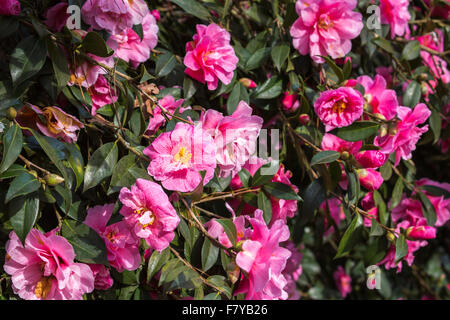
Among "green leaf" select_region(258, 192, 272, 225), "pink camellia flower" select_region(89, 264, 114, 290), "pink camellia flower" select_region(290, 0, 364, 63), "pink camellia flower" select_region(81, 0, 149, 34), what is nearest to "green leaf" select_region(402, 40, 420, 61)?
"pink camellia flower" select_region(290, 0, 364, 63)

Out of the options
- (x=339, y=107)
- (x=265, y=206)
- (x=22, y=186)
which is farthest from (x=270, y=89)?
(x=22, y=186)

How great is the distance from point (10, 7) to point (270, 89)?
561 millimetres

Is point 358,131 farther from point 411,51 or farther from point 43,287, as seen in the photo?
point 43,287

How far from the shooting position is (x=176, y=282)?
33.6 inches

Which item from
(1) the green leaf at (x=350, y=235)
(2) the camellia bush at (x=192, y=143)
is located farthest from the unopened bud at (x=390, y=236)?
(1) the green leaf at (x=350, y=235)

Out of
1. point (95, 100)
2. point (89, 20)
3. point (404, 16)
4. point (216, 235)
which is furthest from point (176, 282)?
point (404, 16)

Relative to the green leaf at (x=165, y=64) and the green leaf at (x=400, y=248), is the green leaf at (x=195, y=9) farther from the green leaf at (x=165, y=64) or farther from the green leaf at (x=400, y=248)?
the green leaf at (x=400, y=248)

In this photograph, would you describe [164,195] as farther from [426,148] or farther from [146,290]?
[426,148]

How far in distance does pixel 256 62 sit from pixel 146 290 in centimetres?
57

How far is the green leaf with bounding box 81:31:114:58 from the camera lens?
2.75 ft

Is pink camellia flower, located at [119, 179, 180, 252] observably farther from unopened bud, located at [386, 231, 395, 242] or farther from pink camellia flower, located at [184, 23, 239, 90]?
unopened bud, located at [386, 231, 395, 242]

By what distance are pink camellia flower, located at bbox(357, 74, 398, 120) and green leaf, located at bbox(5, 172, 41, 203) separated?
2.52 ft

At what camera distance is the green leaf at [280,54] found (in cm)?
109

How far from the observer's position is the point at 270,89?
1126 mm
